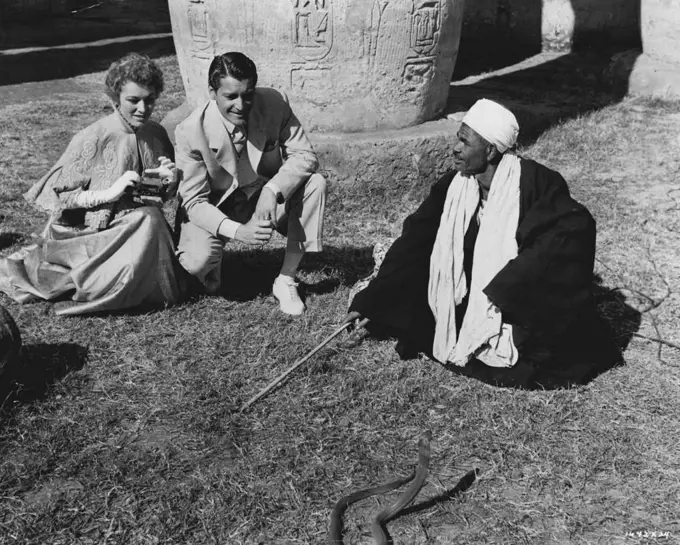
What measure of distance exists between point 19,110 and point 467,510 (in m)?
6.81

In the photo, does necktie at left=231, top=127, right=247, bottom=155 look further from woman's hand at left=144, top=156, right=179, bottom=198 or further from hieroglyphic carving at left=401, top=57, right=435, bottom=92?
hieroglyphic carving at left=401, top=57, right=435, bottom=92

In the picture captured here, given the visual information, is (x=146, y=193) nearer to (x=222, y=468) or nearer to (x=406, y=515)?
(x=222, y=468)

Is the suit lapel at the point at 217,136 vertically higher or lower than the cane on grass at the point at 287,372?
higher

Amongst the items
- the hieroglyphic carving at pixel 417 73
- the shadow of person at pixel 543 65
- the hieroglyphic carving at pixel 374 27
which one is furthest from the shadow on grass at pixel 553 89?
the hieroglyphic carving at pixel 374 27

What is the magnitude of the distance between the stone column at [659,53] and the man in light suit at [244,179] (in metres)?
5.34

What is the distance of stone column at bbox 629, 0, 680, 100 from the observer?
8.68m

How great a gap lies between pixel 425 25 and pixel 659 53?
381cm

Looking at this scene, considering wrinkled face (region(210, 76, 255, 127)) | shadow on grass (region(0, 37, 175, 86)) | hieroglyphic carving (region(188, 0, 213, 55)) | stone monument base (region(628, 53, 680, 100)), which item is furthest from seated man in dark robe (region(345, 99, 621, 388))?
shadow on grass (region(0, 37, 175, 86))

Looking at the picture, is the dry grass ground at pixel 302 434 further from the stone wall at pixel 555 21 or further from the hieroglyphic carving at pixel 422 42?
the stone wall at pixel 555 21

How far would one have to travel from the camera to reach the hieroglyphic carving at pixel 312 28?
5852 mm

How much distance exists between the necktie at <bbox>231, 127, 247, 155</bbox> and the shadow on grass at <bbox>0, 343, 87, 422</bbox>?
1.19 m

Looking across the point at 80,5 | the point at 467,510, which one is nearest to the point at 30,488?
the point at 467,510

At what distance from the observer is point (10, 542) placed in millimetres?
2959

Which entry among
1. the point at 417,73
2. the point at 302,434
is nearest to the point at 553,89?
the point at 417,73
